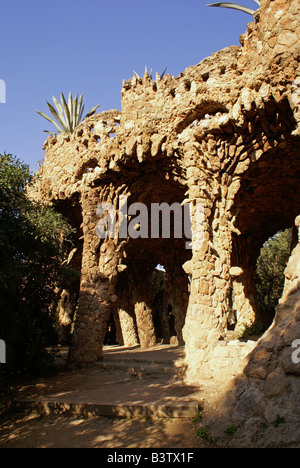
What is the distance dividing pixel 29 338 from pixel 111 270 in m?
3.33

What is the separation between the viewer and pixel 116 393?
286 inches

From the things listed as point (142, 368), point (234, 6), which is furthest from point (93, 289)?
point (234, 6)

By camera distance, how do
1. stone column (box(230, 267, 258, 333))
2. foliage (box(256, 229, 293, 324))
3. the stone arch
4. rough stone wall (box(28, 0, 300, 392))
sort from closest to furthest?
1. rough stone wall (box(28, 0, 300, 392))
2. the stone arch
3. stone column (box(230, 267, 258, 333))
4. foliage (box(256, 229, 293, 324))

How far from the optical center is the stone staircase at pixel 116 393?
596cm

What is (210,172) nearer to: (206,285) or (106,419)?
(206,285)

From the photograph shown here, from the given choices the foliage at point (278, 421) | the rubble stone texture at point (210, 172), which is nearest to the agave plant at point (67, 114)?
the rubble stone texture at point (210, 172)

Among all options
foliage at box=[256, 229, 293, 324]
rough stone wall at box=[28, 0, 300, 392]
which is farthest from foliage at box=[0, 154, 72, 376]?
foliage at box=[256, 229, 293, 324]

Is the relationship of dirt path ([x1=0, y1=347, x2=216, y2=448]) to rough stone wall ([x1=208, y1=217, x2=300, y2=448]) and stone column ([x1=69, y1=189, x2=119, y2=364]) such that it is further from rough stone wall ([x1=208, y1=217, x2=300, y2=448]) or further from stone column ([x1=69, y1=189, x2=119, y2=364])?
stone column ([x1=69, y1=189, x2=119, y2=364])

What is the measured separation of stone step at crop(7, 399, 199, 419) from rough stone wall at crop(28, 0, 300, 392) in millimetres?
1330

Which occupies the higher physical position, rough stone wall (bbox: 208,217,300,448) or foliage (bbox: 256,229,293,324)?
foliage (bbox: 256,229,293,324)

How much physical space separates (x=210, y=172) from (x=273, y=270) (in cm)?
1520

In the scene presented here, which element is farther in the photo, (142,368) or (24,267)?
(142,368)

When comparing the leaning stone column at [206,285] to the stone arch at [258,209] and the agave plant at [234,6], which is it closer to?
the stone arch at [258,209]

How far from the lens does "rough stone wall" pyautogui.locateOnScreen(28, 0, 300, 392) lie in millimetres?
7625
